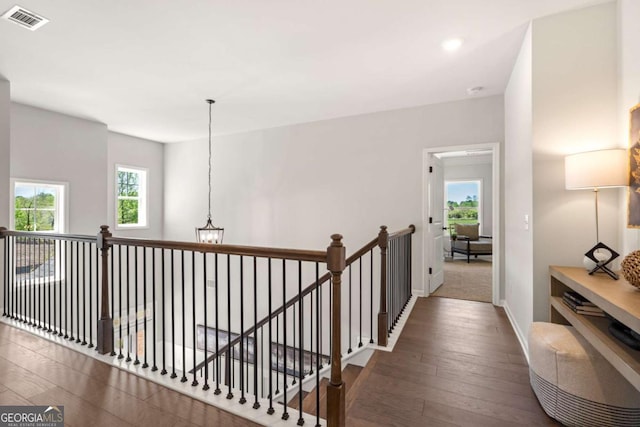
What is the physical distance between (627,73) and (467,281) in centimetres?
380

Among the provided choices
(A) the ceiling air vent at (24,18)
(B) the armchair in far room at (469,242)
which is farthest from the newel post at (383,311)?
(B) the armchair in far room at (469,242)

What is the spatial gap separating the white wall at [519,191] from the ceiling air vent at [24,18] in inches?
149

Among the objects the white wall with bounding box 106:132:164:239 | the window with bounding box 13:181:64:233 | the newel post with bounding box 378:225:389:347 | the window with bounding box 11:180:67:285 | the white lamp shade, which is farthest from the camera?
the white wall with bounding box 106:132:164:239

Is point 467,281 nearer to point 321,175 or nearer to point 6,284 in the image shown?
point 321,175

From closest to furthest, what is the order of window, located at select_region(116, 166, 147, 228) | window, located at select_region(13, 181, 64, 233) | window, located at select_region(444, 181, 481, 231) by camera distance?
window, located at select_region(13, 181, 64, 233)
window, located at select_region(116, 166, 147, 228)
window, located at select_region(444, 181, 481, 231)

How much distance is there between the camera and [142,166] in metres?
6.26

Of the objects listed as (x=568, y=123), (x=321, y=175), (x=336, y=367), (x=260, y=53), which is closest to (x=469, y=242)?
(x=321, y=175)

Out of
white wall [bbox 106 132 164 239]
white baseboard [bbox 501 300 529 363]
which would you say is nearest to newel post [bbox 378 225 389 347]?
white baseboard [bbox 501 300 529 363]

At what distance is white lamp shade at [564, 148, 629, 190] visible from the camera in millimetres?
1907

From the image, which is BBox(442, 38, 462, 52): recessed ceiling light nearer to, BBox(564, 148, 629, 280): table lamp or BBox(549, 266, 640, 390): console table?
BBox(564, 148, 629, 280): table lamp

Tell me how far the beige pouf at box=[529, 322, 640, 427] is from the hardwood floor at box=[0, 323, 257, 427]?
173 centimetres

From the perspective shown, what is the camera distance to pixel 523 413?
1844mm

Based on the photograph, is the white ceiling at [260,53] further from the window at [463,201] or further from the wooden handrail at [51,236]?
the window at [463,201]

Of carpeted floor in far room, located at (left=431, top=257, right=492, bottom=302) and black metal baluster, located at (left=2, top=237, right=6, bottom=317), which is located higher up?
black metal baluster, located at (left=2, top=237, right=6, bottom=317)
